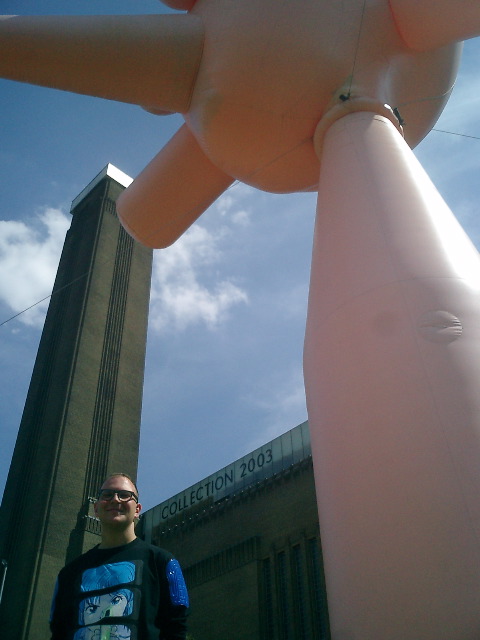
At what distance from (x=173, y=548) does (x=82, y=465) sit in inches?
251

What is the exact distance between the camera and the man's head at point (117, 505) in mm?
2477

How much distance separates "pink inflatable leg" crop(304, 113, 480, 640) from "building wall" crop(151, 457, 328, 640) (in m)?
20.0

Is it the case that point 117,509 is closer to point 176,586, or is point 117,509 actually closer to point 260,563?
point 176,586

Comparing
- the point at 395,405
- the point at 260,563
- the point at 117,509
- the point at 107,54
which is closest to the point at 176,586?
the point at 117,509

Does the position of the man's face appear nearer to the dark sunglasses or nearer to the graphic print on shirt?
the dark sunglasses

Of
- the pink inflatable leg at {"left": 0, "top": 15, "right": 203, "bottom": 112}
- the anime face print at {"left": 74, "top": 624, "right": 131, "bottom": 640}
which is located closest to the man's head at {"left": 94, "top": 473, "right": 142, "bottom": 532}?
the anime face print at {"left": 74, "top": 624, "right": 131, "bottom": 640}

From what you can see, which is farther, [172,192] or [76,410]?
[76,410]

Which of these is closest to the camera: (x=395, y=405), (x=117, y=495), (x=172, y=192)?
(x=395, y=405)

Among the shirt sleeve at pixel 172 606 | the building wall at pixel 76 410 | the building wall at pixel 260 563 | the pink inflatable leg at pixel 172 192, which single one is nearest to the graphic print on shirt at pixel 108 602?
the shirt sleeve at pixel 172 606

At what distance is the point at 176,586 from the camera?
A: 7.47ft

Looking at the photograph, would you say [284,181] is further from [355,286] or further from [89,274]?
[89,274]

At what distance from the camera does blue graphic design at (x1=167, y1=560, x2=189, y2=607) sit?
2248 mm

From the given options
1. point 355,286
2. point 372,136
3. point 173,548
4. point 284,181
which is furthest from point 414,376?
point 173,548

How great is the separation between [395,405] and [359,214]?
112cm
